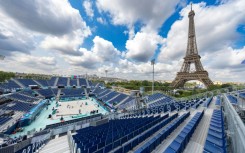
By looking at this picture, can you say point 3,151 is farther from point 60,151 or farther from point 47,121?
point 47,121

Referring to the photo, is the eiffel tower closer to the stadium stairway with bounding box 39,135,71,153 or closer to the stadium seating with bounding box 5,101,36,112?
the stadium stairway with bounding box 39,135,71,153

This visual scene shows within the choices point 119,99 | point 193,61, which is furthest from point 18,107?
point 193,61

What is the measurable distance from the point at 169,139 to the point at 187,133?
1.36m

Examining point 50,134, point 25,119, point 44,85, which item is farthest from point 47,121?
point 44,85

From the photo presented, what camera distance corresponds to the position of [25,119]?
1961 cm

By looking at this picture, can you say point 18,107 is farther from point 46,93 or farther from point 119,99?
point 119,99

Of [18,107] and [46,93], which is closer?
[18,107]

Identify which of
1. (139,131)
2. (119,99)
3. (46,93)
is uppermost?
(139,131)

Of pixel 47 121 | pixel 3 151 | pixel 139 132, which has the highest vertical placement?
pixel 139 132

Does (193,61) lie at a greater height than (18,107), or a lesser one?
greater

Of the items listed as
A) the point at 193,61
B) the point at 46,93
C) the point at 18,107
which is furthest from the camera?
the point at 46,93

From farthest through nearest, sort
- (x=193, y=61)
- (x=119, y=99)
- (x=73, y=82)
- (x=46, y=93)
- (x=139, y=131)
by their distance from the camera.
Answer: (x=73, y=82) → (x=46, y=93) → (x=193, y=61) → (x=119, y=99) → (x=139, y=131)

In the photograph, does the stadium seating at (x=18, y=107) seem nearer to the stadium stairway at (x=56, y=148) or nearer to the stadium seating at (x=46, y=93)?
the stadium seating at (x=46, y=93)

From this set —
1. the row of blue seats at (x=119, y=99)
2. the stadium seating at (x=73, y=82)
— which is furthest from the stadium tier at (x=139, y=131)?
the stadium seating at (x=73, y=82)
